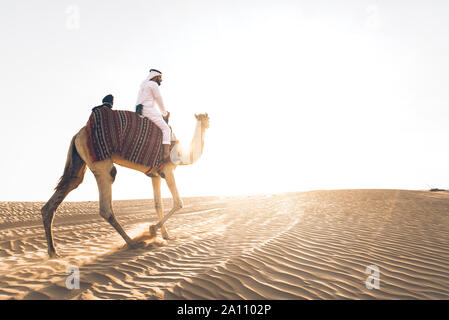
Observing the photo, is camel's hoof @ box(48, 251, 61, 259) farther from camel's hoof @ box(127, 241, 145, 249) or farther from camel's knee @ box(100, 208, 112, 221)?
camel's hoof @ box(127, 241, 145, 249)

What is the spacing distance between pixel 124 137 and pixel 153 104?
3.96ft

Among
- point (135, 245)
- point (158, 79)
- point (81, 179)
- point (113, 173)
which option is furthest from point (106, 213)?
point (158, 79)

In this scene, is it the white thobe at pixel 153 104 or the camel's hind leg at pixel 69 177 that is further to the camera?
the white thobe at pixel 153 104

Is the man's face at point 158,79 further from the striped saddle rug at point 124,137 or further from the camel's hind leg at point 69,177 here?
the camel's hind leg at point 69,177

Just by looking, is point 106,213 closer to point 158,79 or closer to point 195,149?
point 195,149

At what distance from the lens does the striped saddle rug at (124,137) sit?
439cm

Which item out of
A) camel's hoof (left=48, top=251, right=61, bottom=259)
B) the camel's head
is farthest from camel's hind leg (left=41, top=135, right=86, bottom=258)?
the camel's head

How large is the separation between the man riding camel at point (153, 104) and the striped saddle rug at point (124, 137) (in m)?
0.12

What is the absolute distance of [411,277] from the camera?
3602mm

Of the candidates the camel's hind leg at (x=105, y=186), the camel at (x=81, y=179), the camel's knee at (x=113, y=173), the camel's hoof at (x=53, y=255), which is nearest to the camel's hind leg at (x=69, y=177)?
the camel at (x=81, y=179)
